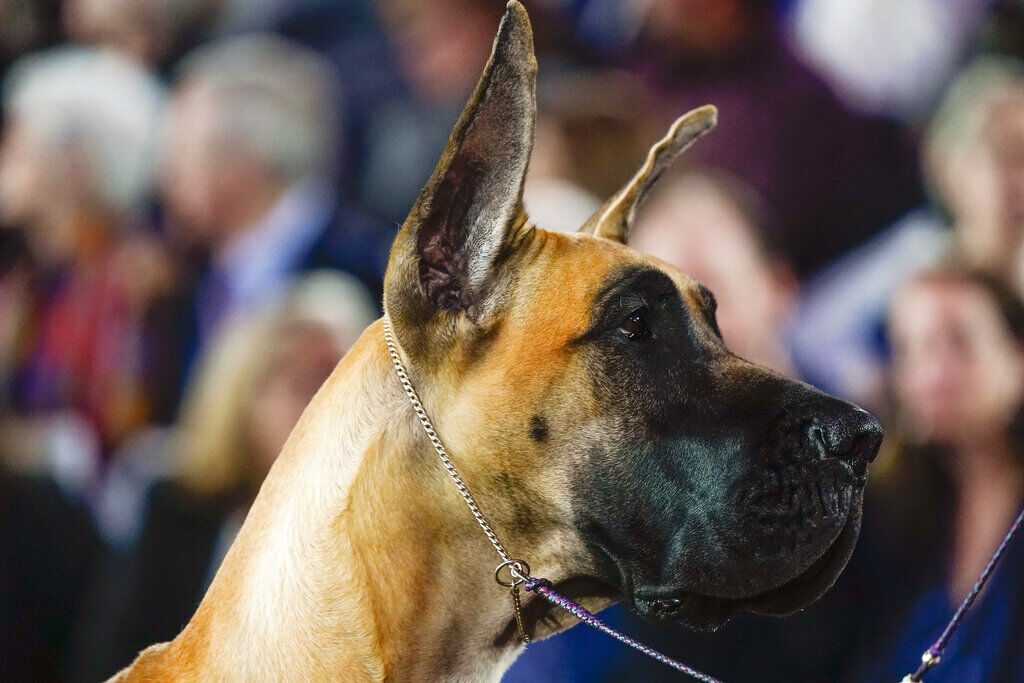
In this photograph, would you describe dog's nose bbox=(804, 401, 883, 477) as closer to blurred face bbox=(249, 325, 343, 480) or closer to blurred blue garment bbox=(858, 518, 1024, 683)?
blurred blue garment bbox=(858, 518, 1024, 683)

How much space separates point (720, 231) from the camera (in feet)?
10.1

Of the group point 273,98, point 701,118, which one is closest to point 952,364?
point 701,118

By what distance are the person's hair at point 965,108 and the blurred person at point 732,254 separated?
575 millimetres

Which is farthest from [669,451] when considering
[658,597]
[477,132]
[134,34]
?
[134,34]

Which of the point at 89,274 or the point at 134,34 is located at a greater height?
the point at 134,34

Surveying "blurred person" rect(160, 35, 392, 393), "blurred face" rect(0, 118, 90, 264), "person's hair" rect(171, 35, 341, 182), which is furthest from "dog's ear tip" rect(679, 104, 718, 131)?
"blurred face" rect(0, 118, 90, 264)

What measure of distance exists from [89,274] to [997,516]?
3.47 metres

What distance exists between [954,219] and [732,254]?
0.74 meters

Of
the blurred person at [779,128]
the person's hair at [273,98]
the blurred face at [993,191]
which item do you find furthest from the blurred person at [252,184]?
the blurred face at [993,191]

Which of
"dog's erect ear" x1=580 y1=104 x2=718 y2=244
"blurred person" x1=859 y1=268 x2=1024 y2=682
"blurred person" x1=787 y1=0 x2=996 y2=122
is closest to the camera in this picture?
"dog's erect ear" x1=580 y1=104 x2=718 y2=244

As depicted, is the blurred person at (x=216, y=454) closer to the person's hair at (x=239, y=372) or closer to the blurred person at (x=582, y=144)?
the person's hair at (x=239, y=372)

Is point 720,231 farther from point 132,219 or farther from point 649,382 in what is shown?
point 132,219

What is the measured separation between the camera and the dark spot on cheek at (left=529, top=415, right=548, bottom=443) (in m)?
1.48

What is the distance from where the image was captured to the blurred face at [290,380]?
320 centimetres
